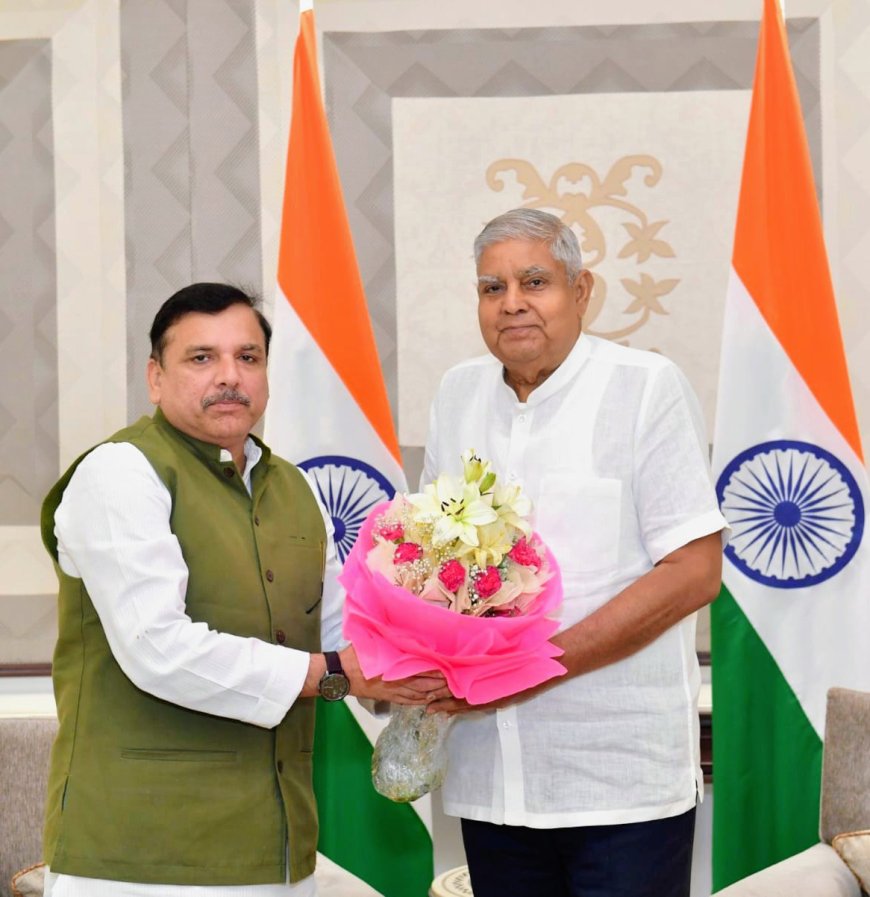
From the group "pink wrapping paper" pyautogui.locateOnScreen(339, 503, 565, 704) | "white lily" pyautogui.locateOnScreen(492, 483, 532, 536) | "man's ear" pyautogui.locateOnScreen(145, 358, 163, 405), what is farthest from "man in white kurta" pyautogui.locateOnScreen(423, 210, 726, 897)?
"man's ear" pyautogui.locateOnScreen(145, 358, 163, 405)

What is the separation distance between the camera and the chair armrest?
2.31m

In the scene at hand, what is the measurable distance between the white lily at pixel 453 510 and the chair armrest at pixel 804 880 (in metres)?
1.13

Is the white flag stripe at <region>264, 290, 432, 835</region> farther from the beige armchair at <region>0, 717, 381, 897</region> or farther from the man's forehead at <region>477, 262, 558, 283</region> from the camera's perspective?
the man's forehead at <region>477, 262, 558, 283</region>

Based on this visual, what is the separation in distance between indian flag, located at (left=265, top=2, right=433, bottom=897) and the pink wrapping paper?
1.14 meters

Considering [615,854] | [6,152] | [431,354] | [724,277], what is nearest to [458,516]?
[615,854]

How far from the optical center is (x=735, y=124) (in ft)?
10.7

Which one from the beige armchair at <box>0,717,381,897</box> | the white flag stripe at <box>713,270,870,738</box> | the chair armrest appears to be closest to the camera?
the chair armrest

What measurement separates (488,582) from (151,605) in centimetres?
50

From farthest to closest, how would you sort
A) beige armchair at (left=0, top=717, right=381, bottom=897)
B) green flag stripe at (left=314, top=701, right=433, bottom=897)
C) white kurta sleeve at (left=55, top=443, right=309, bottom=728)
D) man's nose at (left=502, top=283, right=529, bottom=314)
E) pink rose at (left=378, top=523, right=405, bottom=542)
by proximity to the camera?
green flag stripe at (left=314, top=701, right=433, bottom=897)
beige armchair at (left=0, top=717, right=381, bottom=897)
man's nose at (left=502, top=283, right=529, bottom=314)
pink rose at (left=378, top=523, right=405, bottom=542)
white kurta sleeve at (left=55, top=443, right=309, bottom=728)

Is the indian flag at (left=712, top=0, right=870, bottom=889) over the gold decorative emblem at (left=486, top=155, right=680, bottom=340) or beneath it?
beneath

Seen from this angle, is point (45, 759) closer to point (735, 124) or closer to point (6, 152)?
point (6, 152)

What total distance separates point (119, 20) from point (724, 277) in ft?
6.43

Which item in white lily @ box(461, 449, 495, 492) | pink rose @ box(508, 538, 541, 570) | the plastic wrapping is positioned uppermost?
white lily @ box(461, 449, 495, 492)

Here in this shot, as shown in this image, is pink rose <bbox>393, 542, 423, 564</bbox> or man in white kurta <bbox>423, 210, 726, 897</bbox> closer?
pink rose <bbox>393, 542, 423, 564</bbox>
